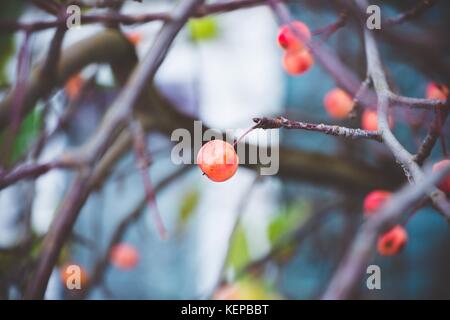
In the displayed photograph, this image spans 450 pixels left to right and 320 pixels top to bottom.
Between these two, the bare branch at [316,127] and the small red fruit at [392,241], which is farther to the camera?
the small red fruit at [392,241]

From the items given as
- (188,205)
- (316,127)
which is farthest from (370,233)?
(188,205)

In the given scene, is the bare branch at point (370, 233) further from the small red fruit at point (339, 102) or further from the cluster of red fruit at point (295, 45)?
the small red fruit at point (339, 102)

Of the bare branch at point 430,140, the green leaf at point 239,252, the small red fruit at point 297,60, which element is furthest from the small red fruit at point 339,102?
the green leaf at point 239,252

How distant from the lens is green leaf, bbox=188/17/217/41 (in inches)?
50.3

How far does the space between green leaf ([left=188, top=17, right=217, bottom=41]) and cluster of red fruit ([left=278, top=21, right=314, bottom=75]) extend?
56 cm

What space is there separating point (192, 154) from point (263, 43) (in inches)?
25.1

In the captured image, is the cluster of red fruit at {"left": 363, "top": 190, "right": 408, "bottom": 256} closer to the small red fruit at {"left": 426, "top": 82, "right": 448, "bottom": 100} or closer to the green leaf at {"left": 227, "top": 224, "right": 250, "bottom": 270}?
the small red fruit at {"left": 426, "top": 82, "right": 448, "bottom": 100}

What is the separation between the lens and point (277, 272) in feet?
4.40

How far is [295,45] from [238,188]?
858 millimetres

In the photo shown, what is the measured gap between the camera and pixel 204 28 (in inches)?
51.6

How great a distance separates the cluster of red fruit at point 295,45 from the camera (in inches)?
27.1

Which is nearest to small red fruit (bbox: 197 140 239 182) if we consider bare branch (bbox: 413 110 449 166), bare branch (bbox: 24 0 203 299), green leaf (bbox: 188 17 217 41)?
bare branch (bbox: 24 0 203 299)
